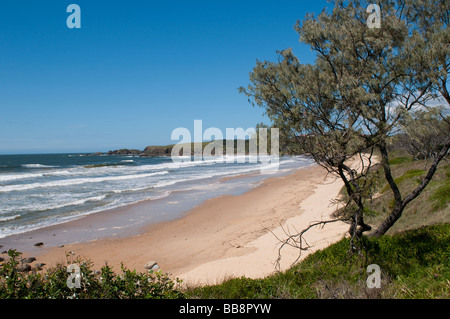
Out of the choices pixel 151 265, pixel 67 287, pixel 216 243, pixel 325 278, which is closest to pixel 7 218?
pixel 151 265

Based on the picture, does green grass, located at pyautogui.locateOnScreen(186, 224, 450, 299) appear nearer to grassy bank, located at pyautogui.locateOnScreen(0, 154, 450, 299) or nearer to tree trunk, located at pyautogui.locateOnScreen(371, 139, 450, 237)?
grassy bank, located at pyautogui.locateOnScreen(0, 154, 450, 299)

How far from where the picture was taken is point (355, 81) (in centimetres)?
693

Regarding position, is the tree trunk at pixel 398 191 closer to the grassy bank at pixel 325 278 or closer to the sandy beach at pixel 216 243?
the grassy bank at pixel 325 278

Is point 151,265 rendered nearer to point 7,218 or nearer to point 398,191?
point 398,191

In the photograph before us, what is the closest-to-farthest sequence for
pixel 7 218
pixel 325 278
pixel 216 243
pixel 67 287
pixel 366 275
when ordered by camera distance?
pixel 67 287, pixel 366 275, pixel 325 278, pixel 216 243, pixel 7 218

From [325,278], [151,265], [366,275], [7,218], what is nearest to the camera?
[366,275]

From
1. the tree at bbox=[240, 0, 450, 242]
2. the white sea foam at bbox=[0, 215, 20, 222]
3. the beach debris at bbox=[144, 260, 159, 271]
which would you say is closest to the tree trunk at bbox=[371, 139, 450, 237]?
the tree at bbox=[240, 0, 450, 242]

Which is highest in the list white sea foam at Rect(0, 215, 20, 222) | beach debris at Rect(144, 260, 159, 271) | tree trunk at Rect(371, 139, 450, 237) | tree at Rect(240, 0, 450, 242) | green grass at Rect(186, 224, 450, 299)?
tree at Rect(240, 0, 450, 242)

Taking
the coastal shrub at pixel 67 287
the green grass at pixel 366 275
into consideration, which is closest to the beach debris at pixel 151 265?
the green grass at pixel 366 275

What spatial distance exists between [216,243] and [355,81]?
9009mm

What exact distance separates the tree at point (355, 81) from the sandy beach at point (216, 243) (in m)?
1.47

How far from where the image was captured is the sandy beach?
10.1 meters

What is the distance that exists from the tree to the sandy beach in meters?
1.47

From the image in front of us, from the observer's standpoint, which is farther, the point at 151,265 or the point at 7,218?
the point at 7,218
